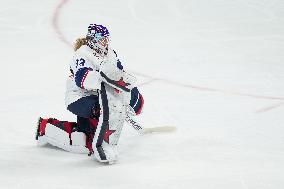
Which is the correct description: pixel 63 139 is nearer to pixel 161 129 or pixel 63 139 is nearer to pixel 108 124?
pixel 108 124

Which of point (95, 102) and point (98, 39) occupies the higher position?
point (98, 39)

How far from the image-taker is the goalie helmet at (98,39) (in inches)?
124

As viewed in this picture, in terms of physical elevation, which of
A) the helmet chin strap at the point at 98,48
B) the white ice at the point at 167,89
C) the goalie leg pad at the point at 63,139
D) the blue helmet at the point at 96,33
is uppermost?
the blue helmet at the point at 96,33

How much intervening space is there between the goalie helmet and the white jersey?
31 mm

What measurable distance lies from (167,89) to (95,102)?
5.45 feet

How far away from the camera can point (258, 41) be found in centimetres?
627

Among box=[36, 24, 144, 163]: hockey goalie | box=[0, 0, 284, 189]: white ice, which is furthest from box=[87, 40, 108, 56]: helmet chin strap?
box=[0, 0, 284, 189]: white ice

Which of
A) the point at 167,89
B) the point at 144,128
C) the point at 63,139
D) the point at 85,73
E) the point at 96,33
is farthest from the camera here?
the point at 167,89

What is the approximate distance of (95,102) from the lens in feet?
10.3

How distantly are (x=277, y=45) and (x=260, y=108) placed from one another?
75.0 inches

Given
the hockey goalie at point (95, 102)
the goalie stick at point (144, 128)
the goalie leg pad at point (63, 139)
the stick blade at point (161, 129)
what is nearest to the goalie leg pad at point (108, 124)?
the hockey goalie at point (95, 102)

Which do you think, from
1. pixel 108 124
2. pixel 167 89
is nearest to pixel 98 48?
pixel 108 124

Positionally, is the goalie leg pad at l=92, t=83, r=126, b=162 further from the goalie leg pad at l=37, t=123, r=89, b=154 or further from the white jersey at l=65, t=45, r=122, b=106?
the goalie leg pad at l=37, t=123, r=89, b=154

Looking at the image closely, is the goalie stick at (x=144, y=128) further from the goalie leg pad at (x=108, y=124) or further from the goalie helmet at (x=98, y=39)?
the goalie helmet at (x=98, y=39)
